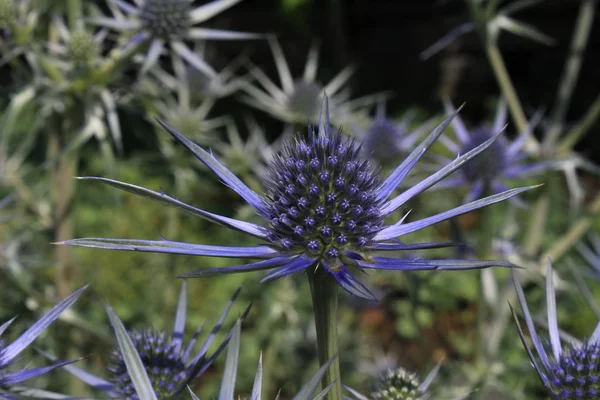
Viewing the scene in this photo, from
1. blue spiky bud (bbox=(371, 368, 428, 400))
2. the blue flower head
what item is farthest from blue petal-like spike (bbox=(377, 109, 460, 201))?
blue spiky bud (bbox=(371, 368, 428, 400))

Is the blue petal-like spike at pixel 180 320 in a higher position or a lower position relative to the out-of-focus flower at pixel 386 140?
lower

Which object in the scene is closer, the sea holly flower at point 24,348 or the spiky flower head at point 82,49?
the sea holly flower at point 24,348

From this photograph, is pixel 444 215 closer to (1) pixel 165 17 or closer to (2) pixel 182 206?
(2) pixel 182 206

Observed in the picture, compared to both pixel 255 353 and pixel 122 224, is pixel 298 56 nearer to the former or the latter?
pixel 122 224

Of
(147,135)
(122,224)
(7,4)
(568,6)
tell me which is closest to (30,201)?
(147,135)

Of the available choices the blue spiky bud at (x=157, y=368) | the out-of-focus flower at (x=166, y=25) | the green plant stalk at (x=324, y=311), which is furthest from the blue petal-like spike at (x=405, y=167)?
the out-of-focus flower at (x=166, y=25)

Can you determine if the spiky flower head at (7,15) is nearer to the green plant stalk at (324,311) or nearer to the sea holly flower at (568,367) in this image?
the green plant stalk at (324,311)

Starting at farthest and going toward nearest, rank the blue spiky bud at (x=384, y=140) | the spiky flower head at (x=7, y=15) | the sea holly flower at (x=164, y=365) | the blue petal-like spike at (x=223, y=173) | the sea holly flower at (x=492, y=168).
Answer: the blue spiky bud at (x=384, y=140), the sea holly flower at (x=492, y=168), the spiky flower head at (x=7, y=15), the sea holly flower at (x=164, y=365), the blue petal-like spike at (x=223, y=173)
